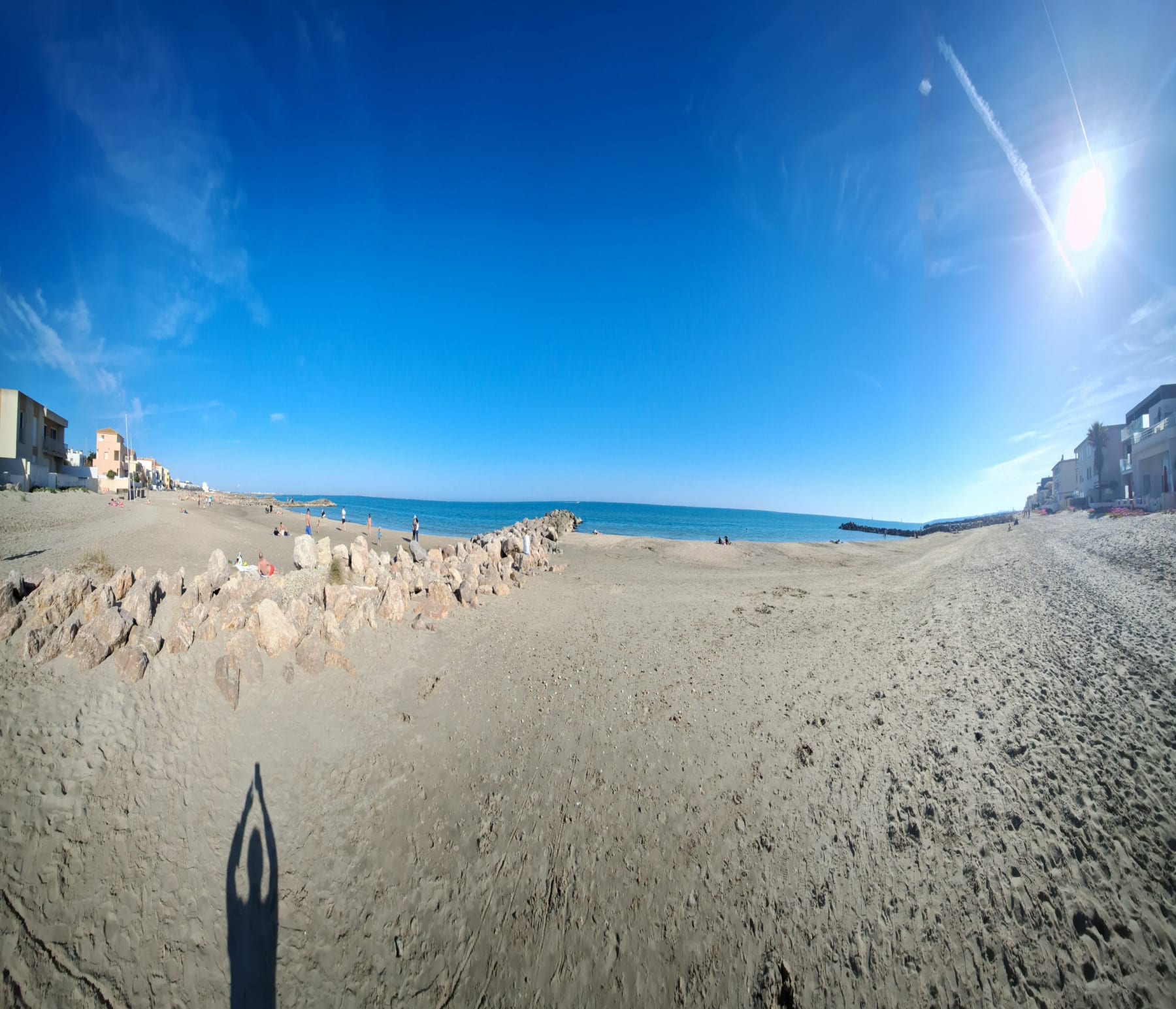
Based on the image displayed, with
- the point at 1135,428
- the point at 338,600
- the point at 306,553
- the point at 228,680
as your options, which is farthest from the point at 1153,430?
the point at 228,680

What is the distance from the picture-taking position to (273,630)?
5.45 meters

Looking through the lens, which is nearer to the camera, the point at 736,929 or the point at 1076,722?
the point at 736,929

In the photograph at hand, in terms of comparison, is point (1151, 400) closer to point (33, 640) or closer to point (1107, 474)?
point (1107, 474)

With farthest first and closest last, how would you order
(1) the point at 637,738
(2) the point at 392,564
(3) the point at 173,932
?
(2) the point at 392,564
(1) the point at 637,738
(3) the point at 173,932

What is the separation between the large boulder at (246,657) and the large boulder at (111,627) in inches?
37.4

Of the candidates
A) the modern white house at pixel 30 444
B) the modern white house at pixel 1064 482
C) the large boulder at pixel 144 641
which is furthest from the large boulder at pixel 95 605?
the modern white house at pixel 1064 482

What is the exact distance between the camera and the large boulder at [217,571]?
5914 millimetres

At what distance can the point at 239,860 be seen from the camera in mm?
3631

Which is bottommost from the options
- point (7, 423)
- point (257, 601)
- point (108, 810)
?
point (108, 810)

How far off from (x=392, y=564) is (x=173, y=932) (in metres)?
6.83

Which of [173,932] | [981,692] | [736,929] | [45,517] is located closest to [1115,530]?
[981,692]

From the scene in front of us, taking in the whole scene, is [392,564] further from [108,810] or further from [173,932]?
[173,932]

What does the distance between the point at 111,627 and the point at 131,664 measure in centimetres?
52

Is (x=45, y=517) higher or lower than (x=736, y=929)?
higher
